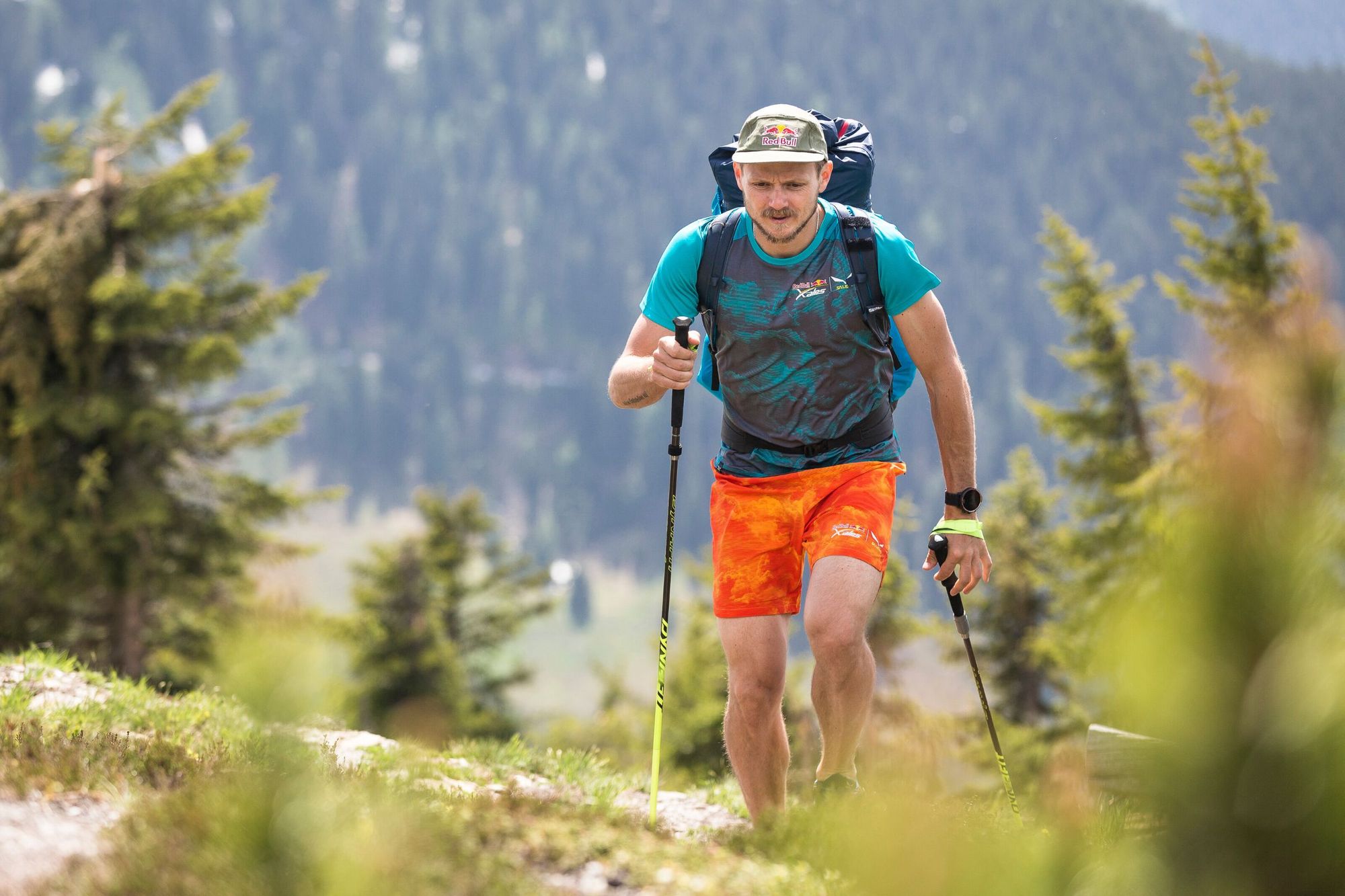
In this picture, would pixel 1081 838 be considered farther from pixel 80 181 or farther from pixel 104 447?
pixel 80 181

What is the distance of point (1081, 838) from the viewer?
1.83 metres

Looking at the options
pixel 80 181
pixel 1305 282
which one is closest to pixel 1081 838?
pixel 1305 282

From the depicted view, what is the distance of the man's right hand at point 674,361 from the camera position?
5.69 metres

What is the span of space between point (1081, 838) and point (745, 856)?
2.47m

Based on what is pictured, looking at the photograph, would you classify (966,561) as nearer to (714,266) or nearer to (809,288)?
(809,288)

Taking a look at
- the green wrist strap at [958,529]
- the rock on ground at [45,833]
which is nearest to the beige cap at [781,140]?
the green wrist strap at [958,529]

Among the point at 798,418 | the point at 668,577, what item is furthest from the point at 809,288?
the point at 668,577

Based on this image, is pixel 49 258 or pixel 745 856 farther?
pixel 49 258

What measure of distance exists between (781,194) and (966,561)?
1965 millimetres

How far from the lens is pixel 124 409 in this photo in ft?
90.0

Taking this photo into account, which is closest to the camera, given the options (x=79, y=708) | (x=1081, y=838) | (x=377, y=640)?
(x=1081, y=838)

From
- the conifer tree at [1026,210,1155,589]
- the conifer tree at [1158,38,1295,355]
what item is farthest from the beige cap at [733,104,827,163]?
the conifer tree at [1026,210,1155,589]

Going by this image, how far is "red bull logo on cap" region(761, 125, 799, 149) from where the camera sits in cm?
573

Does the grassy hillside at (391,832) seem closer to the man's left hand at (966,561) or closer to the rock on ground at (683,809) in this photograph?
the rock on ground at (683,809)
